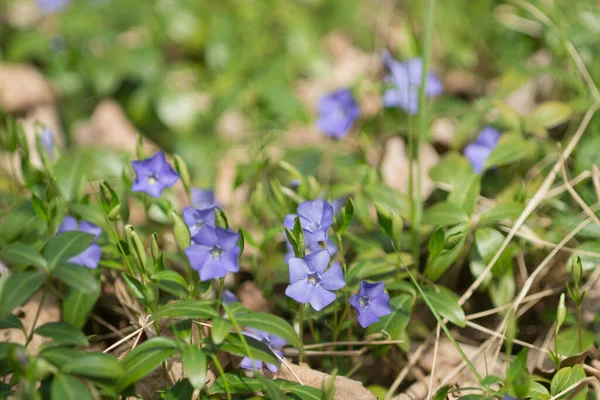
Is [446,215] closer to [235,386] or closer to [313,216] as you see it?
[313,216]

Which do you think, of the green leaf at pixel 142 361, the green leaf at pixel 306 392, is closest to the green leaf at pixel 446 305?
the green leaf at pixel 306 392

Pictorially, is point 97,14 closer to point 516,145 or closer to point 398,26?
point 398,26

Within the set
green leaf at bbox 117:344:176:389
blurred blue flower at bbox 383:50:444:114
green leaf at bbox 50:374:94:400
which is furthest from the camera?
blurred blue flower at bbox 383:50:444:114

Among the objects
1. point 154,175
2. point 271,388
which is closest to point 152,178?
point 154,175

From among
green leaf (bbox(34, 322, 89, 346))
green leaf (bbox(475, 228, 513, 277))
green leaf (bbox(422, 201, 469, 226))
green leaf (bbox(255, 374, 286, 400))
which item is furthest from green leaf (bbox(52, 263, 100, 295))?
green leaf (bbox(475, 228, 513, 277))

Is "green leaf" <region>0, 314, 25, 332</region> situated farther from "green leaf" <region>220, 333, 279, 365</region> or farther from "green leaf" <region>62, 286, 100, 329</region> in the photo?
"green leaf" <region>220, 333, 279, 365</region>

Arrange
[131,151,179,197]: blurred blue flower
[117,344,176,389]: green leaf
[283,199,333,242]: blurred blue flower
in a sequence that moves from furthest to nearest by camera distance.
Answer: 1. [131,151,179,197]: blurred blue flower
2. [283,199,333,242]: blurred blue flower
3. [117,344,176,389]: green leaf

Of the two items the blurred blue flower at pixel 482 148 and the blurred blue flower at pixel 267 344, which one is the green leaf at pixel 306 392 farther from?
the blurred blue flower at pixel 482 148
